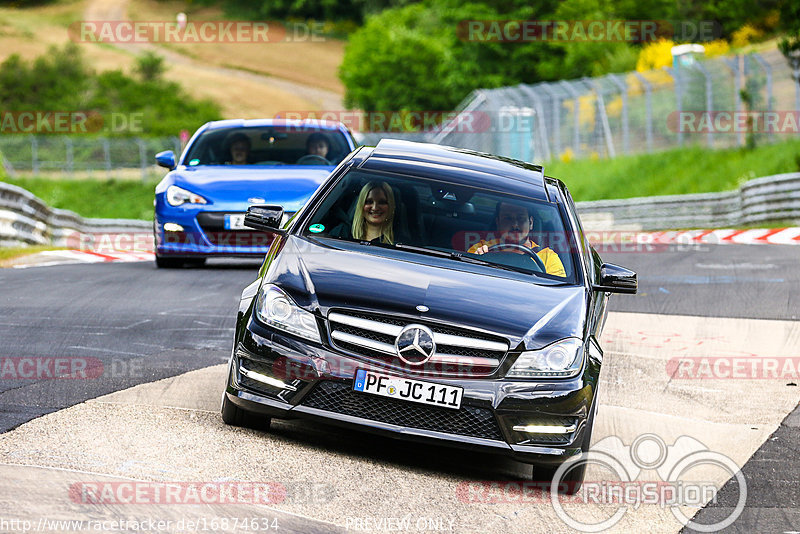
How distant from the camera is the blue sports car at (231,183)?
1401cm

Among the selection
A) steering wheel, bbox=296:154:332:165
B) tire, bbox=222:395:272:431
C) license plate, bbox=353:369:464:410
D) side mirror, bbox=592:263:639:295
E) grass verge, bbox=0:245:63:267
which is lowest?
grass verge, bbox=0:245:63:267

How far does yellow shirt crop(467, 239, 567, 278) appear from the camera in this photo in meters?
7.05

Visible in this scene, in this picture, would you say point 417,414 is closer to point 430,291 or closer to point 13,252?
point 430,291

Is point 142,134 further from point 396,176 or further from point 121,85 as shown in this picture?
point 396,176

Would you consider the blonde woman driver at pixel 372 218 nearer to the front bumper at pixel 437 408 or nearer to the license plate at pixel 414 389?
the front bumper at pixel 437 408

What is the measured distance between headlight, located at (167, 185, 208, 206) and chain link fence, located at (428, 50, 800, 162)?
60.8 feet

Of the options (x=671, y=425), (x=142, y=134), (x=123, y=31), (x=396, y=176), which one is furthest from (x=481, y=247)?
(x=123, y=31)

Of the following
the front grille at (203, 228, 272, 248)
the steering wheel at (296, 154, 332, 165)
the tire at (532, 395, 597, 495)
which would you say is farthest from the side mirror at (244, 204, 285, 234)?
the steering wheel at (296, 154, 332, 165)

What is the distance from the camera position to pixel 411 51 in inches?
3447

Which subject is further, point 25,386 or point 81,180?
point 81,180

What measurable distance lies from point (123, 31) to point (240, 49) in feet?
35.3

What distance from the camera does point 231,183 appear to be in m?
14.1

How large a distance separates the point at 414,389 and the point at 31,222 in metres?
14.7

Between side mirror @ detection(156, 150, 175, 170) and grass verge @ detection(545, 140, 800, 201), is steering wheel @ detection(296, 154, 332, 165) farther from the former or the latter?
grass verge @ detection(545, 140, 800, 201)
